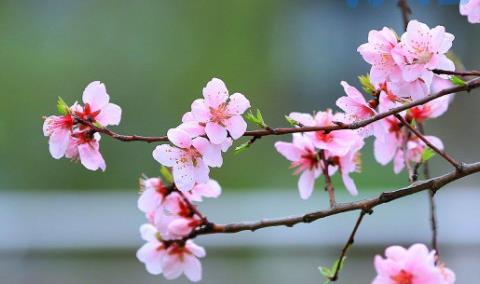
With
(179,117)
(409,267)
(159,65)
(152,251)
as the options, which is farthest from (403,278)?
(159,65)

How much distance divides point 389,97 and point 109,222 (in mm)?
2539

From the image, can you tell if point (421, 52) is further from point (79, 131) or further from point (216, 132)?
point (79, 131)

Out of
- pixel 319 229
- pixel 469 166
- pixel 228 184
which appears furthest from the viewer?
pixel 228 184

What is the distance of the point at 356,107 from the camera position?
0.56 metres

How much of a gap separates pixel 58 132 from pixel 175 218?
133 millimetres

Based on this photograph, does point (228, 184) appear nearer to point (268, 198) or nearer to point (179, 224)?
point (268, 198)

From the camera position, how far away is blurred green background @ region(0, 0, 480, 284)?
2.91m

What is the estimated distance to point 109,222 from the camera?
118 inches

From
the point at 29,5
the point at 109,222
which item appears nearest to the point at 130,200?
the point at 109,222

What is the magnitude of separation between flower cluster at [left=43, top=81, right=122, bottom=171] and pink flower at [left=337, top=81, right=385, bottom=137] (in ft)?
0.59

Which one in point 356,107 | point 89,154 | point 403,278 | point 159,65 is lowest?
point 403,278

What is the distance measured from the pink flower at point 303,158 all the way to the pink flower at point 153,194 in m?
0.11

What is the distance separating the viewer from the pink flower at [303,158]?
0.66 meters

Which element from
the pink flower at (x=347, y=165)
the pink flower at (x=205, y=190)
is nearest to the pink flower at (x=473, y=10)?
the pink flower at (x=347, y=165)
